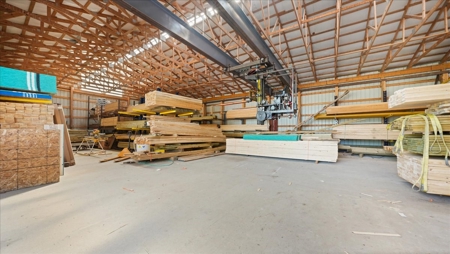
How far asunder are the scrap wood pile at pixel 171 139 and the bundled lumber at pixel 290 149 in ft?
5.65

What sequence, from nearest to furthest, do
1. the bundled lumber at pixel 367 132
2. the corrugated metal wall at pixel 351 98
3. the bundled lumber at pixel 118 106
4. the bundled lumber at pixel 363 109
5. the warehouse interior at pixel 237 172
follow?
the warehouse interior at pixel 237 172 → the bundled lumber at pixel 367 132 → the bundled lumber at pixel 363 109 → the corrugated metal wall at pixel 351 98 → the bundled lumber at pixel 118 106

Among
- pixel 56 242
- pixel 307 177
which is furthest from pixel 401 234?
pixel 56 242

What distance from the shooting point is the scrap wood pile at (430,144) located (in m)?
3.11

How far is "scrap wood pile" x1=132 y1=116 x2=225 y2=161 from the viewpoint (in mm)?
6582

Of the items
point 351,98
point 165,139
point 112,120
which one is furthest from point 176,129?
point 351,98

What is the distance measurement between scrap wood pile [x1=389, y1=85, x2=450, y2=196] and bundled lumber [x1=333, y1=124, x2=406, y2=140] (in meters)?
4.91

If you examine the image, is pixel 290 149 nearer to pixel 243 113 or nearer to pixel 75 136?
pixel 243 113

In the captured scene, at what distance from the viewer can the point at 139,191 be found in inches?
135

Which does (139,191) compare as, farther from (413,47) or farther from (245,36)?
(413,47)

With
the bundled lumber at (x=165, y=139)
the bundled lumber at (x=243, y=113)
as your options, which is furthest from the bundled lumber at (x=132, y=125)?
the bundled lumber at (x=243, y=113)

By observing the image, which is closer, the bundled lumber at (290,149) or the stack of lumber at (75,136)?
the bundled lumber at (290,149)

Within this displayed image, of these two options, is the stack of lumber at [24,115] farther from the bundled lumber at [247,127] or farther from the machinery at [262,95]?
the bundled lumber at [247,127]

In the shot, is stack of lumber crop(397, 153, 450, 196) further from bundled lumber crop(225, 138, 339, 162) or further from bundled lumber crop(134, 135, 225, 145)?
bundled lumber crop(134, 135, 225, 145)

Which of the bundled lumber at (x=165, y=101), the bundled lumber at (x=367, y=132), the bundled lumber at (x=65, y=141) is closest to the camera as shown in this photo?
the bundled lumber at (x=65, y=141)
